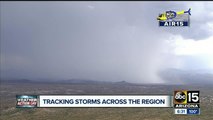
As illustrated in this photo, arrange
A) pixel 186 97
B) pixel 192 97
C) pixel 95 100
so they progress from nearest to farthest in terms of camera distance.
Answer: pixel 192 97
pixel 186 97
pixel 95 100

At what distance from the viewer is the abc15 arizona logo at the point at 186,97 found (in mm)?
78562

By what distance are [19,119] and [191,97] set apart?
468 feet

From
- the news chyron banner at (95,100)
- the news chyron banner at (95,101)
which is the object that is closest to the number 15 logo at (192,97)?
the news chyron banner at (95,101)

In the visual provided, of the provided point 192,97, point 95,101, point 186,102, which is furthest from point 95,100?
point 192,97

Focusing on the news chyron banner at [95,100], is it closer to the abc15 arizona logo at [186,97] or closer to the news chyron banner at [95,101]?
the news chyron banner at [95,101]

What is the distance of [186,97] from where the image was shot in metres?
79.2

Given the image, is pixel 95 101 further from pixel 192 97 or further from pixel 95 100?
pixel 192 97

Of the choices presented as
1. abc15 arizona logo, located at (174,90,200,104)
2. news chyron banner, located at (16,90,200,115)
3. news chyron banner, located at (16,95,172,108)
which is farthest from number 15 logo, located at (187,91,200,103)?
news chyron banner, located at (16,95,172,108)

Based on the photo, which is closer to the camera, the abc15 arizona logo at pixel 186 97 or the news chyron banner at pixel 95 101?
the abc15 arizona logo at pixel 186 97

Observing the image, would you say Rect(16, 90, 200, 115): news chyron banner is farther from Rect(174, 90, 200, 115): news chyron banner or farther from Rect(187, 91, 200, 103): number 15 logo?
Rect(187, 91, 200, 103): number 15 logo

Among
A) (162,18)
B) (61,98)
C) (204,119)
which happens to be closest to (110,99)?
(61,98)

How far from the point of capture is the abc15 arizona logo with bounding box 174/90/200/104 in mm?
78562

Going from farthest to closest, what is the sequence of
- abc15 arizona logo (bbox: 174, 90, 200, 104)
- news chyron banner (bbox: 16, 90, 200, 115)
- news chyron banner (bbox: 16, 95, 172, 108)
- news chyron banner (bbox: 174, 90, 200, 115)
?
news chyron banner (bbox: 16, 95, 172, 108), news chyron banner (bbox: 16, 90, 200, 115), news chyron banner (bbox: 174, 90, 200, 115), abc15 arizona logo (bbox: 174, 90, 200, 104)

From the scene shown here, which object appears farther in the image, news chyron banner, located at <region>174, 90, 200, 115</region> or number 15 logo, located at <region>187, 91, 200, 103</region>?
news chyron banner, located at <region>174, 90, 200, 115</region>
